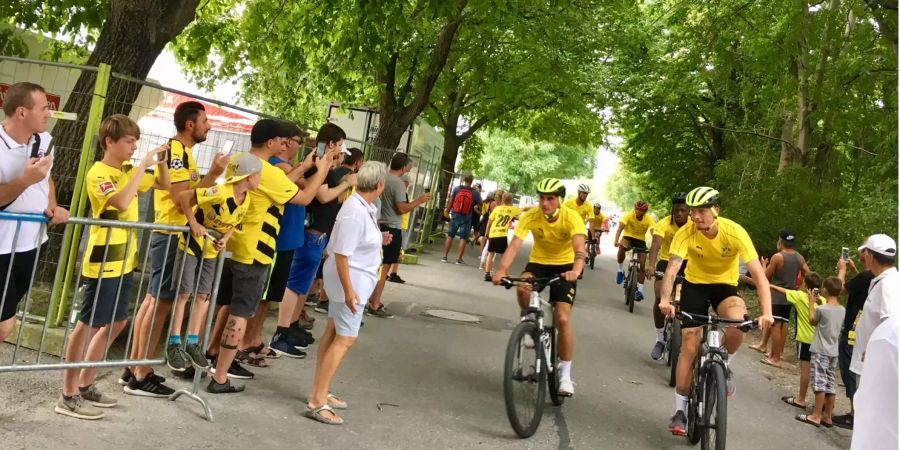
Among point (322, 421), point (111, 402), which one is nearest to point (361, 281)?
point (322, 421)

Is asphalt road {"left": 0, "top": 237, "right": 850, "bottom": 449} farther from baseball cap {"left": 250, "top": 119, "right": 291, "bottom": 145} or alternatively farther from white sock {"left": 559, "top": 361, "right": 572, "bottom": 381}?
baseball cap {"left": 250, "top": 119, "right": 291, "bottom": 145}

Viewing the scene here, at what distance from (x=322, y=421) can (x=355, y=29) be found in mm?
7924

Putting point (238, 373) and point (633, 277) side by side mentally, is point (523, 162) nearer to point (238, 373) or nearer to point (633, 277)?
point (633, 277)

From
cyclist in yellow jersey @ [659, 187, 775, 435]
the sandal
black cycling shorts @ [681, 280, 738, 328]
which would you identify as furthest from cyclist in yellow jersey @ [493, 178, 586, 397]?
the sandal

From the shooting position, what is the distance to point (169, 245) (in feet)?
18.4

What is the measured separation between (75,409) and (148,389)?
713 mm

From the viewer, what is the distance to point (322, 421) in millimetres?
5664

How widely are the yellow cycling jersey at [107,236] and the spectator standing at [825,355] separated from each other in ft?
→ 21.2

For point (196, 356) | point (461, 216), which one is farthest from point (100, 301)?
point (461, 216)

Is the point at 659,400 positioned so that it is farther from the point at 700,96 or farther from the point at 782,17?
the point at 700,96

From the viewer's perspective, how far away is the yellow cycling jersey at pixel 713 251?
6711 millimetres

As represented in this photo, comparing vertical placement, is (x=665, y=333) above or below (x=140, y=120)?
below

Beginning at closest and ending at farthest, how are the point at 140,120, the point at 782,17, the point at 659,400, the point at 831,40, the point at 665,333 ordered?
the point at 140,120
the point at 659,400
the point at 665,333
the point at 831,40
the point at 782,17

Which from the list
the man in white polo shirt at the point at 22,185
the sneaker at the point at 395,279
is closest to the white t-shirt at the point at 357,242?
the man in white polo shirt at the point at 22,185
